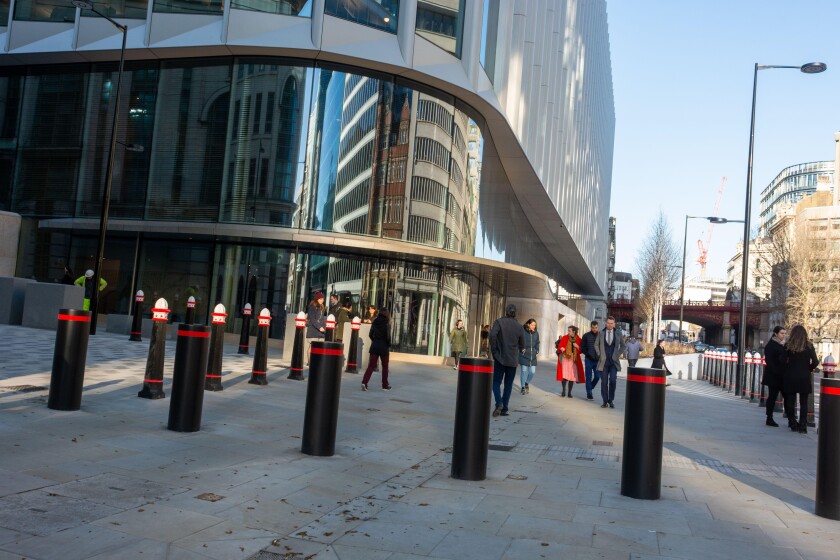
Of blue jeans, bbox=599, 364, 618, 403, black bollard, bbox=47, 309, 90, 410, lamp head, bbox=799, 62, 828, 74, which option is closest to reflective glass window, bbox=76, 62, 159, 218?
blue jeans, bbox=599, 364, 618, 403

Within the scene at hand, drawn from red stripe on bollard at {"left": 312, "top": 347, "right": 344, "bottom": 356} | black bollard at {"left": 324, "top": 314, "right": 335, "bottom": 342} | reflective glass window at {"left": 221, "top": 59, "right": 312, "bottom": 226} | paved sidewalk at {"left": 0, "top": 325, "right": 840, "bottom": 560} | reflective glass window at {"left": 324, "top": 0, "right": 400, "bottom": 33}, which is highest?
reflective glass window at {"left": 324, "top": 0, "right": 400, "bottom": 33}

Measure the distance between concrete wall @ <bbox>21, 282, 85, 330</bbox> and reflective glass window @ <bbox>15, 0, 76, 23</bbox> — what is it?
Result: 10.2 meters

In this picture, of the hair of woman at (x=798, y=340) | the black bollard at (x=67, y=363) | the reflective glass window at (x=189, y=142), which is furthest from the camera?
the reflective glass window at (x=189, y=142)

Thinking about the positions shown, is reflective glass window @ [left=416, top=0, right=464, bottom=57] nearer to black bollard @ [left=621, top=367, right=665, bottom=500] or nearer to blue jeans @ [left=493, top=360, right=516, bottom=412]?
blue jeans @ [left=493, top=360, right=516, bottom=412]

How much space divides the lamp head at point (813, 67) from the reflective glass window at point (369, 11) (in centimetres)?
1230

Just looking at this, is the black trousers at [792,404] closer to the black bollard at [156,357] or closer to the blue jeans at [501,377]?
the blue jeans at [501,377]

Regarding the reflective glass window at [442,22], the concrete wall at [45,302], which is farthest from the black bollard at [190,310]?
the reflective glass window at [442,22]

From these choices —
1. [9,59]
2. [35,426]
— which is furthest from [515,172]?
[35,426]

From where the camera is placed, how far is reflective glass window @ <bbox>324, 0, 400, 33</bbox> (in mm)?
22766

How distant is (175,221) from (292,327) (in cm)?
922

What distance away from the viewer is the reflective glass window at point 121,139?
2502cm

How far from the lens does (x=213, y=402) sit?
33.3 ft

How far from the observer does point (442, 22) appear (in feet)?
77.0

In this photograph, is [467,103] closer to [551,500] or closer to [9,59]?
[9,59]
